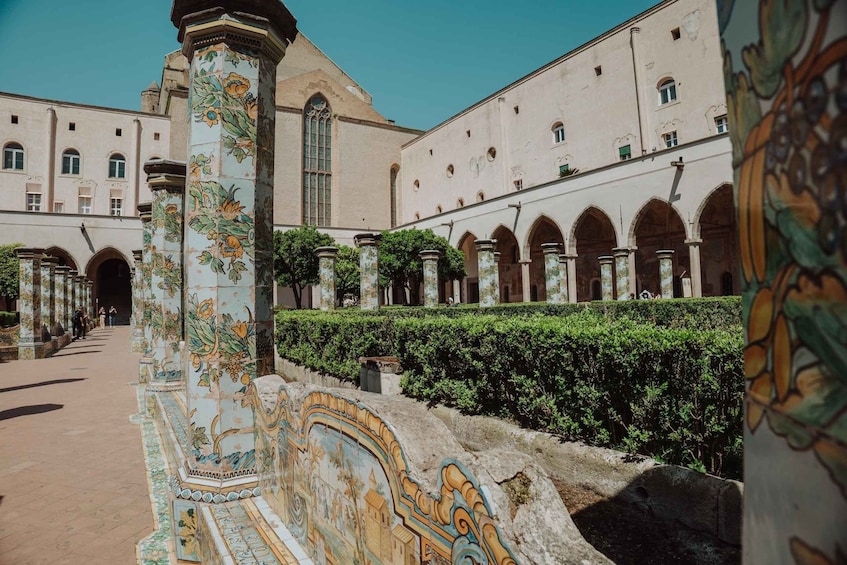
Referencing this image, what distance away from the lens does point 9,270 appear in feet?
88.8

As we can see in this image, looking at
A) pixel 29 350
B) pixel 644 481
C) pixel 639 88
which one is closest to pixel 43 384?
pixel 29 350

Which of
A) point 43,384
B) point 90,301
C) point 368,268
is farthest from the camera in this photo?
point 90,301

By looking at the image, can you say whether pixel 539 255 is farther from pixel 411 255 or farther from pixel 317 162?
pixel 317 162

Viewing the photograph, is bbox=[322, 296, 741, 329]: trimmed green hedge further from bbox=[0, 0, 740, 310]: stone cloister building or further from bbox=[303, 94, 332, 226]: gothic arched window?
bbox=[303, 94, 332, 226]: gothic arched window

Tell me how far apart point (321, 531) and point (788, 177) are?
243 centimetres

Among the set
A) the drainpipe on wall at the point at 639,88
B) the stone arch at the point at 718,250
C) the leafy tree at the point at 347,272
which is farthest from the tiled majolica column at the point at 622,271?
the leafy tree at the point at 347,272

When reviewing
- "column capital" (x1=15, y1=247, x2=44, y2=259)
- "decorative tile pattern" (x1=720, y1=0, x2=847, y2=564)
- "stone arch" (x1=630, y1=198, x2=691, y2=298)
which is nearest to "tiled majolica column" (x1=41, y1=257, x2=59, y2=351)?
"column capital" (x1=15, y1=247, x2=44, y2=259)

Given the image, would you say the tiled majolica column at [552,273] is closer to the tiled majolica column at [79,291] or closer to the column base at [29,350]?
the column base at [29,350]

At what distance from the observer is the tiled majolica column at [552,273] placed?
18.6 meters

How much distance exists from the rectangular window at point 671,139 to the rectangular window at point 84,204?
37344 mm

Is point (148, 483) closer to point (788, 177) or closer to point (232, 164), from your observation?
point (232, 164)

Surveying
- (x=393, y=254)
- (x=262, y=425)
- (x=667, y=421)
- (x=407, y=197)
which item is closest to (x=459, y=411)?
(x=667, y=421)

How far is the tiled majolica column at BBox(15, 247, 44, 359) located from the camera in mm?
15273

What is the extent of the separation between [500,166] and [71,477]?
31.6 meters
